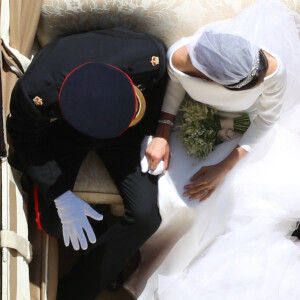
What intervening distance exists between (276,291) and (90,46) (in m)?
0.89

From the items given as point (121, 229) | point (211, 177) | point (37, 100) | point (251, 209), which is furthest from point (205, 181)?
point (37, 100)

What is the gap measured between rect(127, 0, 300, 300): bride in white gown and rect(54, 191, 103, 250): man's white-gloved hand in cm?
24

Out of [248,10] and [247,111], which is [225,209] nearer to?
[247,111]

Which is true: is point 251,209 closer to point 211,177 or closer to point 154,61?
point 211,177

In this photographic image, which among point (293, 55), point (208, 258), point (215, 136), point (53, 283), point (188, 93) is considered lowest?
point (53, 283)

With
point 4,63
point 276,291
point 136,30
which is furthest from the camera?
point 136,30

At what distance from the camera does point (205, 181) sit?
1.44m

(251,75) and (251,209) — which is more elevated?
(251,75)

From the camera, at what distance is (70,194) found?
1.41m

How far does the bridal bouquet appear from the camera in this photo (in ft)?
4.75

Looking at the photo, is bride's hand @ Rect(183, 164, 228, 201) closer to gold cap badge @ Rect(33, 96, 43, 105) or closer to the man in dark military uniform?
the man in dark military uniform

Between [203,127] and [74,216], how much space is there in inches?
19.3

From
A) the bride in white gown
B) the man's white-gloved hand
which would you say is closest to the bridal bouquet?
the bride in white gown

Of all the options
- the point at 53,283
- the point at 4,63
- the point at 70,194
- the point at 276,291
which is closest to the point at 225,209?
the point at 276,291
